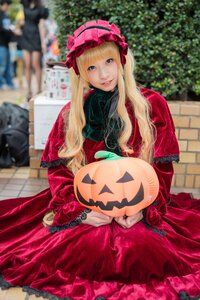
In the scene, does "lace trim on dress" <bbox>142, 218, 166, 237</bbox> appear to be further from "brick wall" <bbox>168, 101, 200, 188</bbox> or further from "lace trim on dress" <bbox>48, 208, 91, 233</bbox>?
"brick wall" <bbox>168, 101, 200, 188</bbox>

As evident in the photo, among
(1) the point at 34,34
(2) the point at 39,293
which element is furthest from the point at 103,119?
(1) the point at 34,34

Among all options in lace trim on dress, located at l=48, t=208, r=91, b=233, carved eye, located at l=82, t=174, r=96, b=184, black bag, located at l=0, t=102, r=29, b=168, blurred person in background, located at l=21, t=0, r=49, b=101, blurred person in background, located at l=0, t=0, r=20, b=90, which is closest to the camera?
carved eye, located at l=82, t=174, r=96, b=184

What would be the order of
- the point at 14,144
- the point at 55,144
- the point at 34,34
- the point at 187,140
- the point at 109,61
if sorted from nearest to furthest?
1. the point at 109,61
2. the point at 55,144
3. the point at 187,140
4. the point at 14,144
5. the point at 34,34

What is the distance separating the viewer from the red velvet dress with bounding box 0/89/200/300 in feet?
8.02

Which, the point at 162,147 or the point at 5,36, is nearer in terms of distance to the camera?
the point at 162,147

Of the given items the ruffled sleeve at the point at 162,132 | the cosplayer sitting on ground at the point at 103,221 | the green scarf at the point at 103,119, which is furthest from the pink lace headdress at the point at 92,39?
the ruffled sleeve at the point at 162,132

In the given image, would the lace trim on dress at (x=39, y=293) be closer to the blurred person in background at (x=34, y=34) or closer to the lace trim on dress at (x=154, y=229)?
the lace trim on dress at (x=154, y=229)

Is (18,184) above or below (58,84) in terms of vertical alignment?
below

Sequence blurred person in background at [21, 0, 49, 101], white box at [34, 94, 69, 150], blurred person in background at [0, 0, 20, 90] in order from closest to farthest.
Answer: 1. white box at [34, 94, 69, 150]
2. blurred person in background at [21, 0, 49, 101]
3. blurred person in background at [0, 0, 20, 90]

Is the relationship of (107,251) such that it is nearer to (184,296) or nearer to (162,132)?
(184,296)

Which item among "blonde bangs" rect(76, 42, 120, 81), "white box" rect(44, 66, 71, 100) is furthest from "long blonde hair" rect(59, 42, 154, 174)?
"white box" rect(44, 66, 71, 100)

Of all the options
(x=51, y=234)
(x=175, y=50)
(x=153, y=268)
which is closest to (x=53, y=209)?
(x=51, y=234)

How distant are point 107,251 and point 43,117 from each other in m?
1.84

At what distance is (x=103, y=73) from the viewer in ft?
8.39
